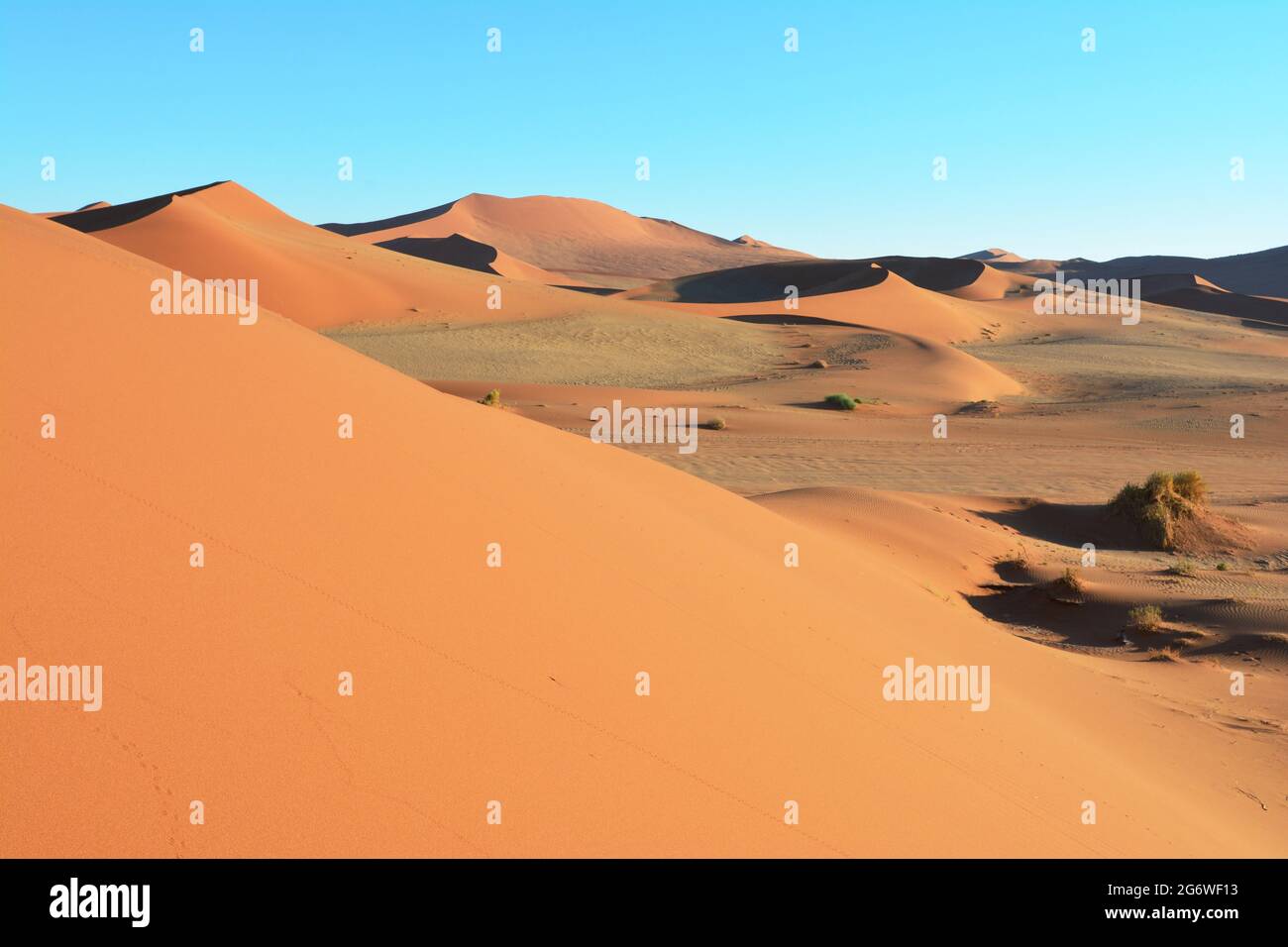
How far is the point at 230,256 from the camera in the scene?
4547cm

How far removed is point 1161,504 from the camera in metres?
15.0

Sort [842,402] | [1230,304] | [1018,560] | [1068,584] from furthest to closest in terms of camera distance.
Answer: [1230,304] → [842,402] → [1018,560] → [1068,584]

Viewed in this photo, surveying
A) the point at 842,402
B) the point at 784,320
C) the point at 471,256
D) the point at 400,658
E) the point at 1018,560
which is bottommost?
the point at 1018,560

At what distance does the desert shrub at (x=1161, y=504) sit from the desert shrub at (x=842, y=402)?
1323 cm

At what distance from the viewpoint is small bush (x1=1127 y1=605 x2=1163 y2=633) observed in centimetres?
1098

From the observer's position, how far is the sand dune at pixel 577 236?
13338 cm

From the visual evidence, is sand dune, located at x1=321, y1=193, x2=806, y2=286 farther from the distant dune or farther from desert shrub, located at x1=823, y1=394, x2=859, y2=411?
desert shrub, located at x1=823, y1=394, x2=859, y2=411

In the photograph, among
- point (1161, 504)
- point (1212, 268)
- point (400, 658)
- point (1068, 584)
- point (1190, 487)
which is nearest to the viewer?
point (400, 658)

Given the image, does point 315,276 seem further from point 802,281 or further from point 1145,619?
point 802,281

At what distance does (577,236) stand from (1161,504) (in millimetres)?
139804

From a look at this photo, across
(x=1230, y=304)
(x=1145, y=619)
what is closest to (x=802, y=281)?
(x=1230, y=304)

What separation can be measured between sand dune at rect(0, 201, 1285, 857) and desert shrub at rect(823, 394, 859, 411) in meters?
22.0

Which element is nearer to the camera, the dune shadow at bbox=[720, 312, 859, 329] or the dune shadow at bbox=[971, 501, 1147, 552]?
the dune shadow at bbox=[971, 501, 1147, 552]

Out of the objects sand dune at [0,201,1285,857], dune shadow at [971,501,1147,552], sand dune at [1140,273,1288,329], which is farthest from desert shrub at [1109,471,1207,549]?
sand dune at [1140,273,1288,329]
